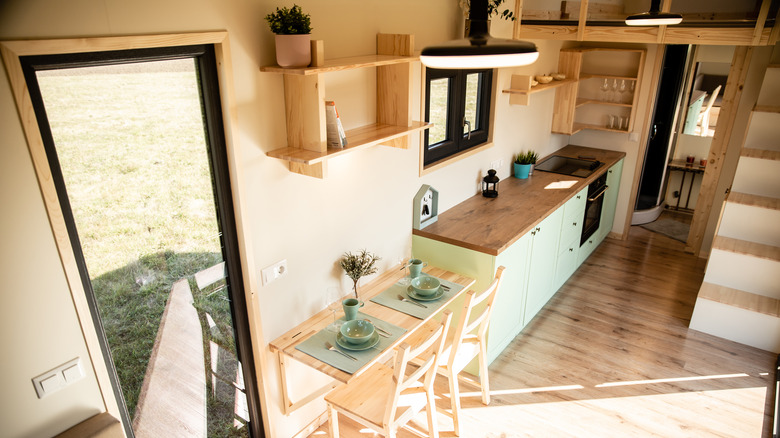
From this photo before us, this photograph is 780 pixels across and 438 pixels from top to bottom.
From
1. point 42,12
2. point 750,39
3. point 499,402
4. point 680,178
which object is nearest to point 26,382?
point 42,12

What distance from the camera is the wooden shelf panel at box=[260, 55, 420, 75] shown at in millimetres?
2170

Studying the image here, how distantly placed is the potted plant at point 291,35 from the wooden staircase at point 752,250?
3.59 meters

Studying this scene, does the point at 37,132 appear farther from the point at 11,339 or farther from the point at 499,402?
the point at 499,402

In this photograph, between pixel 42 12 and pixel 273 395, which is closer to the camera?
pixel 42 12

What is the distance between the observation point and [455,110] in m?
3.75

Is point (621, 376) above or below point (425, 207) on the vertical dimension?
below

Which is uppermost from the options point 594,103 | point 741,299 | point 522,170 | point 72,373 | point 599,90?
point 599,90

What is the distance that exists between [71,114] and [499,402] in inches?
111

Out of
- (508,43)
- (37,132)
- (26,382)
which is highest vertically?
(508,43)

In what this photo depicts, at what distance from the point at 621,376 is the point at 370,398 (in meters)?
1.93

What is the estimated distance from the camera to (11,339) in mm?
1681

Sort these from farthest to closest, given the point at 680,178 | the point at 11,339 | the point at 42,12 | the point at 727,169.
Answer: the point at 680,178, the point at 727,169, the point at 11,339, the point at 42,12

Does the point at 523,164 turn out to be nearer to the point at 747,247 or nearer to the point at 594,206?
the point at 594,206

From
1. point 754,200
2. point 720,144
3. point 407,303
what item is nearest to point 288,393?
point 407,303
